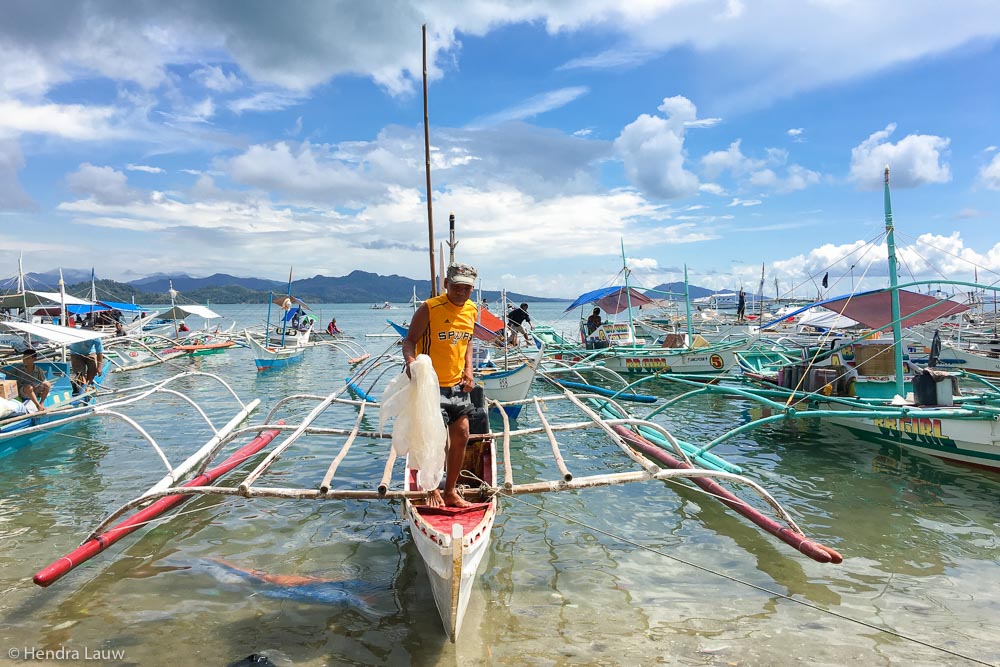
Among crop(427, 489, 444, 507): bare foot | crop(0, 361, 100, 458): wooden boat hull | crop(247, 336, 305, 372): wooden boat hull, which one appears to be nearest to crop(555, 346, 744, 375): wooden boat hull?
crop(247, 336, 305, 372): wooden boat hull

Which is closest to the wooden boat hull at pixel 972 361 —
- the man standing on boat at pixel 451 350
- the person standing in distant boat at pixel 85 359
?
the man standing on boat at pixel 451 350

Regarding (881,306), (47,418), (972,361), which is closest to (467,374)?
(47,418)

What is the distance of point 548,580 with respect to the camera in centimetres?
589

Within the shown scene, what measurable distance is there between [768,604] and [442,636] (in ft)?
10.5

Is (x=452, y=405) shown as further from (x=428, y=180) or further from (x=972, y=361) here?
(x=972, y=361)

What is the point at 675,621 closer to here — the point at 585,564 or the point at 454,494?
the point at 585,564

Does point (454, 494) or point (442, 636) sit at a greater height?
point (454, 494)

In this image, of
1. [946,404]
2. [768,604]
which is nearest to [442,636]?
[768,604]

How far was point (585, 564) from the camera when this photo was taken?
20.6ft

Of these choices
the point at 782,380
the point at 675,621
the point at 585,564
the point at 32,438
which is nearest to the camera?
the point at 675,621

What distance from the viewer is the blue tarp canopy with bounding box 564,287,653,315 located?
24.4m

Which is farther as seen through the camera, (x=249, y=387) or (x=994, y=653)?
(x=249, y=387)

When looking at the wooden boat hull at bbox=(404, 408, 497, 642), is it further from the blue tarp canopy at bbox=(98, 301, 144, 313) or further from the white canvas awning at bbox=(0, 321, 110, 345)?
the blue tarp canopy at bbox=(98, 301, 144, 313)

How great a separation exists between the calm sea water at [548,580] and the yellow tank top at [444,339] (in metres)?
2.30
